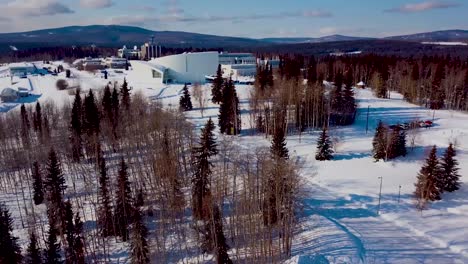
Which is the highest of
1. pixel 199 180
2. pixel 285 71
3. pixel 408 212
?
pixel 285 71

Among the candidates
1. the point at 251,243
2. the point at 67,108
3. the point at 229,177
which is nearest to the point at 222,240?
the point at 251,243

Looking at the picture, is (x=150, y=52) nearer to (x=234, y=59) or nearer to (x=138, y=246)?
(x=234, y=59)

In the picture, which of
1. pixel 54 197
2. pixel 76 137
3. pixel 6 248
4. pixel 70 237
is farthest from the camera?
pixel 76 137

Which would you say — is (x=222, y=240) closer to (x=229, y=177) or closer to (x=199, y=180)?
(x=199, y=180)

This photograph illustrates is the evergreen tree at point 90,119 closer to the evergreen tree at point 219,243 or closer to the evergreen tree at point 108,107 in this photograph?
the evergreen tree at point 108,107

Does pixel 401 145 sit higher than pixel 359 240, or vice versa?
pixel 401 145

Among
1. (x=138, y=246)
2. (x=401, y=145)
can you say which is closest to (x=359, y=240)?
(x=138, y=246)
